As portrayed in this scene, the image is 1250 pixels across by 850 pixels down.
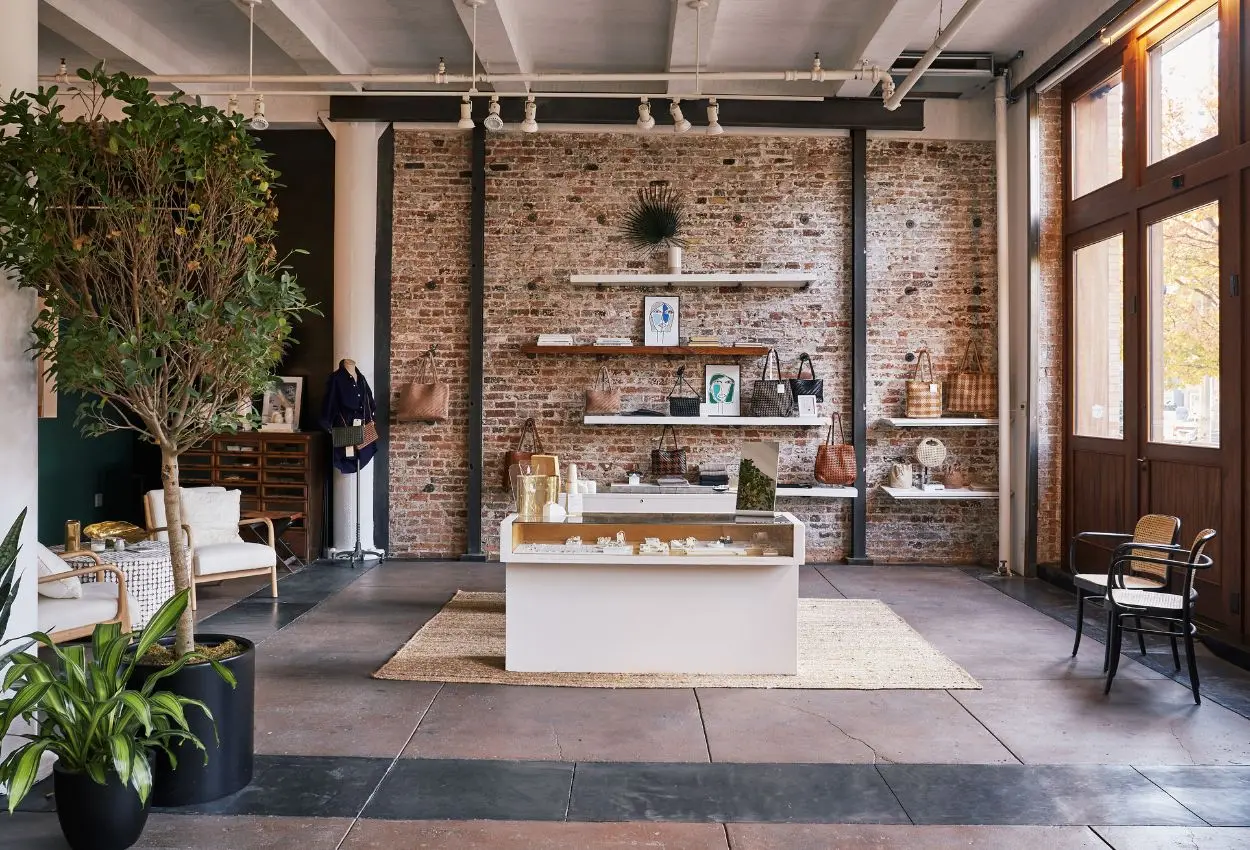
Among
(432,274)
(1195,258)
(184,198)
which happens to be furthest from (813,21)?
(184,198)

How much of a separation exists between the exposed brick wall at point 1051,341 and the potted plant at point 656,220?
3.07m

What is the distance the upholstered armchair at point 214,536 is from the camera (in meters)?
6.59

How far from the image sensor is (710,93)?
27.0 feet

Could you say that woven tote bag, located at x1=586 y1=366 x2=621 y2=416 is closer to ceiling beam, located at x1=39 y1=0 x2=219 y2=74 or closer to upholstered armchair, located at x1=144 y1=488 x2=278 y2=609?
upholstered armchair, located at x1=144 y1=488 x2=278 y2=609

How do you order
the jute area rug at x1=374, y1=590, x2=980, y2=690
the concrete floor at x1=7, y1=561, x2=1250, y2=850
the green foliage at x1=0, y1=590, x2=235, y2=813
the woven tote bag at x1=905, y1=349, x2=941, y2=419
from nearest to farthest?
1. the green foliage at x1=0, y1=590, x2=235, y2=813
2. the concrete floor at x1=7, y1=561, x2=1250, y2=850
3. the jute area rug at x1=374, y1=590, x2=980, y2=690
4. the woven tote bag at x1=905, y1=349, x2=941, y2=419

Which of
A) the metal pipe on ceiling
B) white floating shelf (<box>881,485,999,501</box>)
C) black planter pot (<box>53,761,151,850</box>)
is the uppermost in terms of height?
the metal pipe on ceiling

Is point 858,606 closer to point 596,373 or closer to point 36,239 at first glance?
point 596,373

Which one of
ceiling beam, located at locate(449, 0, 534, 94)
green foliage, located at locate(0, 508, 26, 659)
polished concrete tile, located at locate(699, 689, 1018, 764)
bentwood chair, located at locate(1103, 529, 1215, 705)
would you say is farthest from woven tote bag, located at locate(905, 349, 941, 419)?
green foliage, located at locate(0, 508, 26, 659)

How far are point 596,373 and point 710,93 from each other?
2592 millimetres

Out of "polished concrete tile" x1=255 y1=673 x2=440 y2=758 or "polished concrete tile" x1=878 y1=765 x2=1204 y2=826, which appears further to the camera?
"polished concrete tile" x1=255 y1=673 x2=440 y2=758

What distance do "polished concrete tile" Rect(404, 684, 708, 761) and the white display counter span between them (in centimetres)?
29

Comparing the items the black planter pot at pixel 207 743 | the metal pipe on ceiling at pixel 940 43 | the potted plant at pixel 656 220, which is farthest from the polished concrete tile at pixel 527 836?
the potted plant at pixel 656 220

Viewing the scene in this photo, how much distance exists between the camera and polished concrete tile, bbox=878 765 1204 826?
3363 mm

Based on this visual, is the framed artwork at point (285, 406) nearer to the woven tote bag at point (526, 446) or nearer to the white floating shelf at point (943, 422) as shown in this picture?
→ the woven tote bag at point (526, 446)
